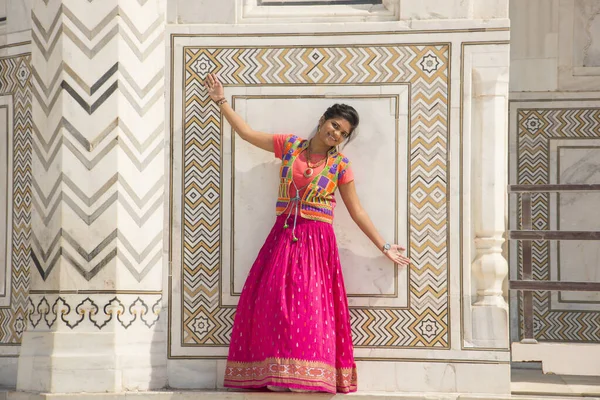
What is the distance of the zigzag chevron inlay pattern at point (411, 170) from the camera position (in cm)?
588

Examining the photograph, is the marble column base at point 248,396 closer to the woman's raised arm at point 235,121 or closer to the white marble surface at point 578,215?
the woman's raised arm at point 235,121

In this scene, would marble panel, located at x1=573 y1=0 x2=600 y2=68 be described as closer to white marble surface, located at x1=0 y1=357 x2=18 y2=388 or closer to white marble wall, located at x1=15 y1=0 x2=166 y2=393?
white marble wall, located at x1=15 y1=0 x2=166 y2=393

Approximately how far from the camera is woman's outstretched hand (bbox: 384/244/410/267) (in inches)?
229

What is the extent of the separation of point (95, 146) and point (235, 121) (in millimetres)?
746

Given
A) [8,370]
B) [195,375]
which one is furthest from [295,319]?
[8,370]

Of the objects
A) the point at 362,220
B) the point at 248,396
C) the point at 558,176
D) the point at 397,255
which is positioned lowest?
the point at 248,396

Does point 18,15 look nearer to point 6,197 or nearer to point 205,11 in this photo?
point 6,197

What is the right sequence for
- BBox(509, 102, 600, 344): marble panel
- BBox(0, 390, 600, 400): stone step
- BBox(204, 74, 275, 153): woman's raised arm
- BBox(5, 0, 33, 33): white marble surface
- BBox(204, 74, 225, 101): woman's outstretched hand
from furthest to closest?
1. BBox(509, 102, 600, 344): marble panel
2. BBox(5, 0, 33, 33): white marble surface
3. BBox(204, 74, 225, 101): woman's outstretched hand
4. BBox(204, 74, 275, 153): woman's raised arm
5. BBox(0, 390, 600, 400): stone step

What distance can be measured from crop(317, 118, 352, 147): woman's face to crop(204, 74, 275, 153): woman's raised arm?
30cm

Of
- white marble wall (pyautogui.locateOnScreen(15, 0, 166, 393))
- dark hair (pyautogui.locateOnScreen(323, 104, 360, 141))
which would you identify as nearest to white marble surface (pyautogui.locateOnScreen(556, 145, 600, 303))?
dark hair (pyautogui.locateOnScreen(323, 104, 360, 141))

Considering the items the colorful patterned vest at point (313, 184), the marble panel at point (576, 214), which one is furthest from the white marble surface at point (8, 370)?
the marble panel at point (576, 214)

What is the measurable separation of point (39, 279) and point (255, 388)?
1.30 meters

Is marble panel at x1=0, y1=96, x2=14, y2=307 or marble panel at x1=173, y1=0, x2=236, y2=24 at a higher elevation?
marble panel at x1=173, y1=0, x2=236, y2=24

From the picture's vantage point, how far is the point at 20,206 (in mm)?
6367
